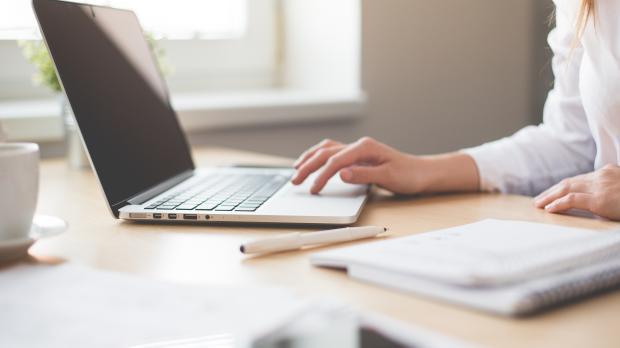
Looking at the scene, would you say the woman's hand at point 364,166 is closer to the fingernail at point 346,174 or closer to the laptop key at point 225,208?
the fingernail at point 346,174

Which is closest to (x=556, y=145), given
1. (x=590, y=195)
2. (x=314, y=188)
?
(x=590, y=195)

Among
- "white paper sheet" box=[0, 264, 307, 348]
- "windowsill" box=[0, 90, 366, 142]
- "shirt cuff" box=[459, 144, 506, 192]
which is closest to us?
"white paper sheet" box=[0, 264, 307, 348]

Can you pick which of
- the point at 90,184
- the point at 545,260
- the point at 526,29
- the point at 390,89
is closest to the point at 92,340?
the point at 545,260

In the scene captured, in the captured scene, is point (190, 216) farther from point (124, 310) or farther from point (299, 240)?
point (124, 310)

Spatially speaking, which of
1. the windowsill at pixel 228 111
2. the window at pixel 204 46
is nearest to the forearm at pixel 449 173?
the windowsill at pixel 228 111

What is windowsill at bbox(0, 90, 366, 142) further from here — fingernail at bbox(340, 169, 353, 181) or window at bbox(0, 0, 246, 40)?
fingernail at bbox(340, 169, 353, 181)

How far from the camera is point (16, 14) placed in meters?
1.60

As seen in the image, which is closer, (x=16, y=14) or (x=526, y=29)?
(x=16, y=14)

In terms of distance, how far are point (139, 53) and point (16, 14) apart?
2.02ft

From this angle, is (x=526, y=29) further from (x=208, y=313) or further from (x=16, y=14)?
(x=208, y=313)

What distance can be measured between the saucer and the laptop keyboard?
4.7 inches

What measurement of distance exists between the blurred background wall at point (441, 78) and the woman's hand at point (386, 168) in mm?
755

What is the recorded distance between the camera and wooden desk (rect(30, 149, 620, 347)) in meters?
0.49

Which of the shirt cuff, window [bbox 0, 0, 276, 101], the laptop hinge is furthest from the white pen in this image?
window [bbox 0, 0, 276, 101]
